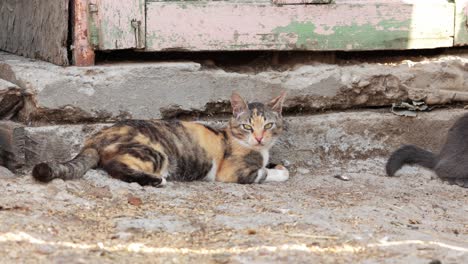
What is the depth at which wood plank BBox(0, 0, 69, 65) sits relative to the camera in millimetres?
5867

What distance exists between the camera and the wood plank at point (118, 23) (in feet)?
18.8

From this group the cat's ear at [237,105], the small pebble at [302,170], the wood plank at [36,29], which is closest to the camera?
the cat's ear at [237,105]

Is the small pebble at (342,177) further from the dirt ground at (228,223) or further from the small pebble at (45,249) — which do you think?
the small pebble at (45,249)

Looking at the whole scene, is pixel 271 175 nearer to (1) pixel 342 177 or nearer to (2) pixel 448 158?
(1) pixel 342 177

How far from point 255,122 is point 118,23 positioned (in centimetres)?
119

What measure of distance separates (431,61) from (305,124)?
119 cm

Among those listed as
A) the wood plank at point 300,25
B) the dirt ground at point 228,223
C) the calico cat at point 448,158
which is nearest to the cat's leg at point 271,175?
the dirt ground at point 228,223

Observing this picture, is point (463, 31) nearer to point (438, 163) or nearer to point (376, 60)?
point (376, 60)

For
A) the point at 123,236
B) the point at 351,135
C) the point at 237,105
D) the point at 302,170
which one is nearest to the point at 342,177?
the point at 302,170

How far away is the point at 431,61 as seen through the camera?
6520 mm

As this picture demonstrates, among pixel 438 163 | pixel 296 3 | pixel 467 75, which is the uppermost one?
pixel 296 3

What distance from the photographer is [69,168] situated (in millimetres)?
4969

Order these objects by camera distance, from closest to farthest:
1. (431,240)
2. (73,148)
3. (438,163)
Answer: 1. (431,240)
2. (73,148)
3. (438,163)

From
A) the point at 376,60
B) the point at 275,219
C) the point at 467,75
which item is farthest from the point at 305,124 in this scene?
the point at 275,219
